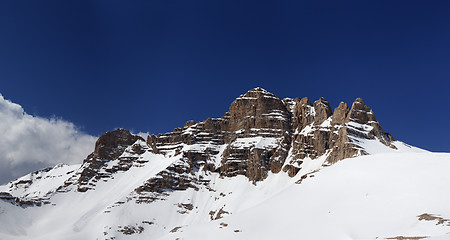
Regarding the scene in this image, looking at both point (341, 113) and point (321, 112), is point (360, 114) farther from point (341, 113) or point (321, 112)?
point (321, 112)

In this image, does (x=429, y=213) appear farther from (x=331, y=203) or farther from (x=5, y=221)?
(x=5, y=221)

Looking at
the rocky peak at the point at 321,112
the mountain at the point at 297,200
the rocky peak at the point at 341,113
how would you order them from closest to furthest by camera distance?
1. the mountain at the point at 297,200
2. the rocky peak at the point at 341,113
3. the rocky peak at the point at 321,112

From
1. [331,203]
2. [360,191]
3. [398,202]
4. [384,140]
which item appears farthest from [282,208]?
[384,140]

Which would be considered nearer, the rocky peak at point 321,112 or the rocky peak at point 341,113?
the rocky peak at point 341,113

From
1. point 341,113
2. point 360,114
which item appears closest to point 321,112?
point 341,113

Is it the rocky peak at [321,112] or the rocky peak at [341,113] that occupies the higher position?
the rocky peak at [321,112]

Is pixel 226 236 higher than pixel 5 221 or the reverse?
the reverse

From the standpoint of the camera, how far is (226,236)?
182ft

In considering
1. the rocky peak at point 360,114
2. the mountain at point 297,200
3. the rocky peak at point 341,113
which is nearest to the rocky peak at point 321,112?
the mountain at point 297,200

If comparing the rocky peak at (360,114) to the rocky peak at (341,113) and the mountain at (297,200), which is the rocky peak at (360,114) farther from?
the rocky peak at (341,113)

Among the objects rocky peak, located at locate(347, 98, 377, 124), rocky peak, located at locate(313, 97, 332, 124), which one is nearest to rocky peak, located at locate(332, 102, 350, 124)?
rocky peak, located at locate(347, 98, 377, 124)

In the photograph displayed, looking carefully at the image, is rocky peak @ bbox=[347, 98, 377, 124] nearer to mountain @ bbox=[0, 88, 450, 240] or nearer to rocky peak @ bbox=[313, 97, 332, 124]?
mountain @ bbox=[0, 88, 450, 240]

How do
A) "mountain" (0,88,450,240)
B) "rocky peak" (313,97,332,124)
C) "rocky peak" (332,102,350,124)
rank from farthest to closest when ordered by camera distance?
1. "rocky peak" (313,97,332,124)
2. "rocky peak" (332,102,350,124)
3. "mountain" (0,88,450,240)

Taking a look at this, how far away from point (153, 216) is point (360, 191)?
130457 mm
